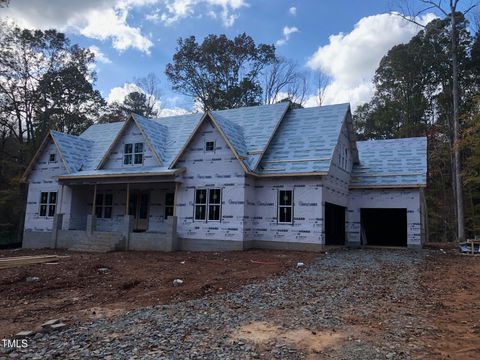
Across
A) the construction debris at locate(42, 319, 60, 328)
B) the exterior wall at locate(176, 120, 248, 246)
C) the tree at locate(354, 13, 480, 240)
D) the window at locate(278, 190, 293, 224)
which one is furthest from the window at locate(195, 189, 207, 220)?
the tree at locate(354, 13, 480, 240)

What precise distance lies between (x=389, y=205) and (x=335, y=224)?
3073 millimetres

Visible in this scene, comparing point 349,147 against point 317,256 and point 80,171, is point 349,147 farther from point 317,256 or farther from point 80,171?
point 80,171

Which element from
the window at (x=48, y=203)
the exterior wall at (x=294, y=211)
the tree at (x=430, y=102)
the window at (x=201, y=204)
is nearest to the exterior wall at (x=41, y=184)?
the window at (x=48, y=203)

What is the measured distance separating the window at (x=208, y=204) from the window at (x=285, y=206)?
284 centimetres

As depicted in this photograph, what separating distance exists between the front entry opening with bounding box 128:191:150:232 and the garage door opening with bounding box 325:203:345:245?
33.0 ft

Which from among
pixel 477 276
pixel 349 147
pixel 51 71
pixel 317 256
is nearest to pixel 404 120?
pixel 349 147

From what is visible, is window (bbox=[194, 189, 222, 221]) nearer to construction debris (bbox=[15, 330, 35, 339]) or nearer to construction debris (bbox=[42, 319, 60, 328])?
construction debris (bbox=[42, 319, 60, 328])

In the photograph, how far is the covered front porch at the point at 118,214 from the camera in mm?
19609

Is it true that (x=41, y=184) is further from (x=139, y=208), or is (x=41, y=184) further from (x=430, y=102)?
(x=430, y=102)

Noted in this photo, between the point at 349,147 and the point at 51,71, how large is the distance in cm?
2755

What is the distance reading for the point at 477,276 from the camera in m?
11.6

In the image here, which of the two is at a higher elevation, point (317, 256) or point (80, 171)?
point (80, 171)

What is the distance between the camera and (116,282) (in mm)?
10953

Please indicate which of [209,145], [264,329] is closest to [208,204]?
[209,145]
